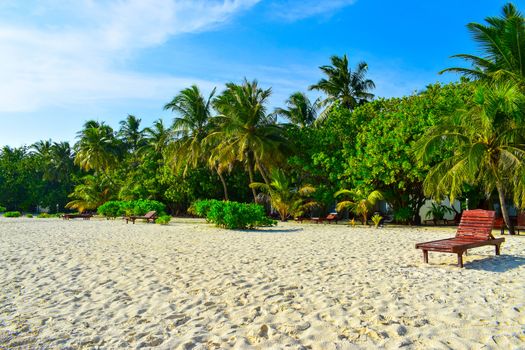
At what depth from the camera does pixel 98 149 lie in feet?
129

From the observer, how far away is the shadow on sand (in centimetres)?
751

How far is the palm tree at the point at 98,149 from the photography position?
39.1 m

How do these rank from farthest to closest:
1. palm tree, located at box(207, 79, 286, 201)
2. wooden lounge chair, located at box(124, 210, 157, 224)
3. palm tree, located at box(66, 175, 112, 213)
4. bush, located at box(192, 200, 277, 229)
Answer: palm tree, located at box(66, 175, 112, 213) < palm tree, located at box(207, 79, 286, 201) < wooden lounge chair, located at box(124, 210, 157, 224) < bush, located at box(192, 200, 277, 229)

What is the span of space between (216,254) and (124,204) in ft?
60.9

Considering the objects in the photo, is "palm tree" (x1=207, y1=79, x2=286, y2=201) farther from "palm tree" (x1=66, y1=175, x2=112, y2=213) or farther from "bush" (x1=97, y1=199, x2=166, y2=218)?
"palm tree" (x1=66, y1=175, x2=112, y2=213)

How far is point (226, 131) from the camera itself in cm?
Answer: 2420

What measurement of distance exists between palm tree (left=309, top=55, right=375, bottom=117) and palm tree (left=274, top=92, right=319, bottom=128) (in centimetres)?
222

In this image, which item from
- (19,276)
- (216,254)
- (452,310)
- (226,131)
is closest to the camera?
(452,310)

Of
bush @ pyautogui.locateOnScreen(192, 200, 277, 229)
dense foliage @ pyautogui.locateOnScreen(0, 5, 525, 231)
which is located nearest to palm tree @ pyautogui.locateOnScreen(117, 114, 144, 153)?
dense foliage @ pyautogui.locateOnScreen(0, 5, 525, 231)

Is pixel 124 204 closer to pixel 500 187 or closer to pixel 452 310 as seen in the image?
pixel 500 187

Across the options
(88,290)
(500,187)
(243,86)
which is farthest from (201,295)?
(243,86)

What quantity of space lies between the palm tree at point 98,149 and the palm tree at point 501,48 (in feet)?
106

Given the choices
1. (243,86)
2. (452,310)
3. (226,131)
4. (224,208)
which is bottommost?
(452,310)

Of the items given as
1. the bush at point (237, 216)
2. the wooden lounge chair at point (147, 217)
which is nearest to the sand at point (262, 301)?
the bush at point (237, 216)
